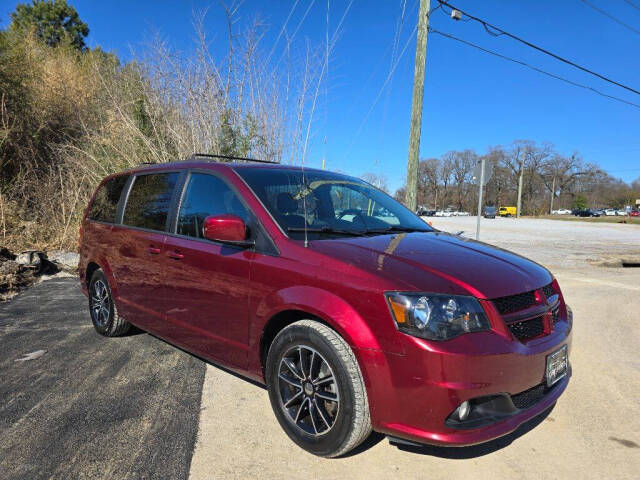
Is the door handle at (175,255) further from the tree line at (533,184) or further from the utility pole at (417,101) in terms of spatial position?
the tree line at (533,184)

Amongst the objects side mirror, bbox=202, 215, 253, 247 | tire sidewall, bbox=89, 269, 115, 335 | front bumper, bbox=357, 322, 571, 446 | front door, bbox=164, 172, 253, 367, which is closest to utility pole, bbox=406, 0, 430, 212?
tire sidewall, bbox=89, 269, 115, 335

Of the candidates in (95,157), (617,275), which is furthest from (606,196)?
(95,157)

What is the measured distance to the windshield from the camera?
277 cm

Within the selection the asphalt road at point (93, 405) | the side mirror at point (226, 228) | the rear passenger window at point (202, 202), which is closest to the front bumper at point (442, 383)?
the side mirror at point (226, 228)

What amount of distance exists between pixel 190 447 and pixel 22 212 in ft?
32.3

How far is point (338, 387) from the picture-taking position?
218cm

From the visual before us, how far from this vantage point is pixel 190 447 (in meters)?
2.46

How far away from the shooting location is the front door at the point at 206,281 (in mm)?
2701

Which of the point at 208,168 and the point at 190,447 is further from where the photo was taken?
the point at 208,168

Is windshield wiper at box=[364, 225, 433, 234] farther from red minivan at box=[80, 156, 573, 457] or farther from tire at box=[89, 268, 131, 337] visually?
tire at box=[89, 268, 131, 337]

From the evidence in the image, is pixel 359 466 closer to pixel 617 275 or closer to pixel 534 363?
pixel 534 363

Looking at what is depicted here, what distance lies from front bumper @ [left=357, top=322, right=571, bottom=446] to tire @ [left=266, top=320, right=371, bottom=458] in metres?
0.10

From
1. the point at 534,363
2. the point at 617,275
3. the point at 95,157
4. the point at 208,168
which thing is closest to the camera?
the point at 534,363

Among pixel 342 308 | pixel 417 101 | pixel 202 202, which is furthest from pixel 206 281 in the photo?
pixel 417 101
